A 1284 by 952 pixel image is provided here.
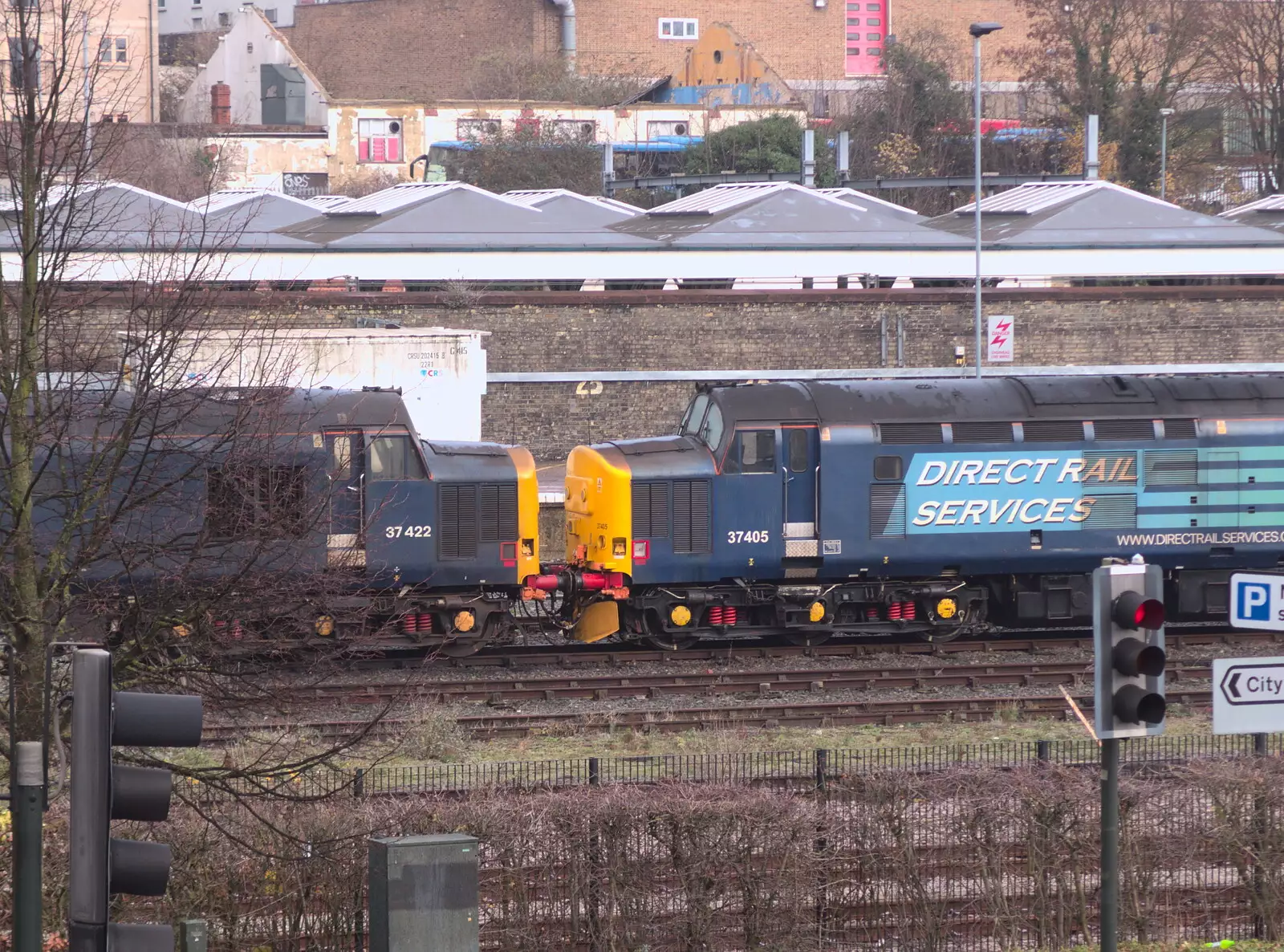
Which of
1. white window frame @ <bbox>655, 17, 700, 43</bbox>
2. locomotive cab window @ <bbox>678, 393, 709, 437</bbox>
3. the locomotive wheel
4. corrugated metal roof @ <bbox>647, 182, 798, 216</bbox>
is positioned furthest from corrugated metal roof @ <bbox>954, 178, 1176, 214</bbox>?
white window frame @ <bbox>655, 17, 700, 43</bbox>

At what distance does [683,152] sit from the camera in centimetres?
7556

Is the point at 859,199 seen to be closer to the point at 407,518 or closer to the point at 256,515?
the point at 407,518

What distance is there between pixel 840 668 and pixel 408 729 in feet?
21.3

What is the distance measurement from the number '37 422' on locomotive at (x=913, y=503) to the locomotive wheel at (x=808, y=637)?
0.82ft

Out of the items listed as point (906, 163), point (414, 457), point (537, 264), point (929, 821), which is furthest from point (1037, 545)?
point (906, 163)

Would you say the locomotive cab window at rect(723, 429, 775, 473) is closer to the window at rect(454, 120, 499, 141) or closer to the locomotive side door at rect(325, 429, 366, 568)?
the locomotive side door at rect(325, 429, 366, 568)

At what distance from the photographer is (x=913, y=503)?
2212 cm

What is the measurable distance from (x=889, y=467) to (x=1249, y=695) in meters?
13.4

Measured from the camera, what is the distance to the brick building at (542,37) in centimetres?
8794

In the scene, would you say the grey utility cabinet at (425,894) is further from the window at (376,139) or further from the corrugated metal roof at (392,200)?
the window at (376,139)

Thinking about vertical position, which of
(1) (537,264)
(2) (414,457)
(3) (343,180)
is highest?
(3) (343,180)

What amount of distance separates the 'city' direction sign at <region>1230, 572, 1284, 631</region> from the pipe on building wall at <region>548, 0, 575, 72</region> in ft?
266

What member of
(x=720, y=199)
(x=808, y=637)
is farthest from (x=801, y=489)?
(x=720, y=199)

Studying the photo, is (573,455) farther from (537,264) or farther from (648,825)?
(537,264)
